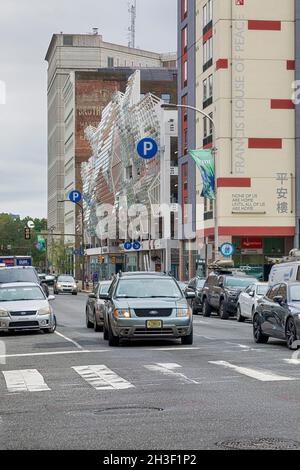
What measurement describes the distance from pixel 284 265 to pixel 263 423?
23944 mm

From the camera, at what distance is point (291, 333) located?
20.7 m

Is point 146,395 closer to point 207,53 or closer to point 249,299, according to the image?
point 249,299

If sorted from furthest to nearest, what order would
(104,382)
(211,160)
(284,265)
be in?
(211,160), (284,265), (104,382)

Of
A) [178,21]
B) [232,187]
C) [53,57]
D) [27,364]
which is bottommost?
[27,364]

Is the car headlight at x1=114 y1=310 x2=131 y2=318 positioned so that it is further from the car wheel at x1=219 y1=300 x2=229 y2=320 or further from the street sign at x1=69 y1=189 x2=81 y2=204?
the street sign at x1=69 y1=189 x2=81 y2=204

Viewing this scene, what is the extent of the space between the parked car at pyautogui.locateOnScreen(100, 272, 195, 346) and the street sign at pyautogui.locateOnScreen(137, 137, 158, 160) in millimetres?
65577

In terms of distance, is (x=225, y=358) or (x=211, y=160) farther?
(x=211, y=160)

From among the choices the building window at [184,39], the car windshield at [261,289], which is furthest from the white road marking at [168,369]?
the building window at [184,39]

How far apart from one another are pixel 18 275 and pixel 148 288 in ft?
58.8

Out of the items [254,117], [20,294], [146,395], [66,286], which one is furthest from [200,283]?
[66,286]

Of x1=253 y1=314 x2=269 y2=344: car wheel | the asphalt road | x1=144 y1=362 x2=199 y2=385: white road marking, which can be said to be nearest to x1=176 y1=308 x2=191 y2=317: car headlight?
the asphalt road

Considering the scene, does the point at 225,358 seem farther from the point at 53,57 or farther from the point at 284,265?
the point at 53,57

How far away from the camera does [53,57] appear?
7259 inches

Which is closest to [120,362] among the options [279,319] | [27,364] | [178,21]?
[27,364]
